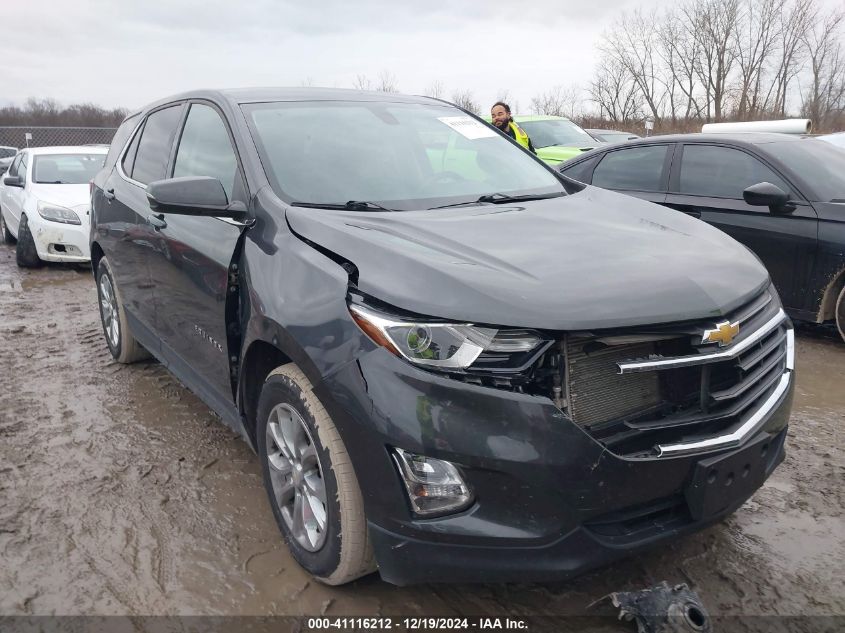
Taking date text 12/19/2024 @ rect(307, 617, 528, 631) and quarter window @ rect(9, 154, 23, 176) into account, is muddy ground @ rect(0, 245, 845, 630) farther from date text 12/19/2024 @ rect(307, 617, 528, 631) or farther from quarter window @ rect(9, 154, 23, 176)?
quarter window @ rect(9, 154, 23, 176)

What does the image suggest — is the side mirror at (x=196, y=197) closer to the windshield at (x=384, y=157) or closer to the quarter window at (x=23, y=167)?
the windshield at (x=384, y=157)

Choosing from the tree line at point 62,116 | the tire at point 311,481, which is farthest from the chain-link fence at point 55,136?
the tire at point 311,481

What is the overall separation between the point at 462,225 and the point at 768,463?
1.31 metres

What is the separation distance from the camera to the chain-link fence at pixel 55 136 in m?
23.0

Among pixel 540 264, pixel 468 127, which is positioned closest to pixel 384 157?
pixel 468 127

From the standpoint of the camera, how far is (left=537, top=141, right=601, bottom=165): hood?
1001 cm

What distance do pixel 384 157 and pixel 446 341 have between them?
141 cm

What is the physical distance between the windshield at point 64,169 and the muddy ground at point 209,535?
5.58 m

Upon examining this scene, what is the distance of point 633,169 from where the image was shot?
6.22m

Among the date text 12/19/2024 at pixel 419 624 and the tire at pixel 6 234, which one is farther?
the tire at pixel 6 234

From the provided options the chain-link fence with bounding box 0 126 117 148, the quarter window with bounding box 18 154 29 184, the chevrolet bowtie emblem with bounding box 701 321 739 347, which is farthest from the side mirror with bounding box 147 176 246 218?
the chain-link fence with bounding box 0 126 117 148

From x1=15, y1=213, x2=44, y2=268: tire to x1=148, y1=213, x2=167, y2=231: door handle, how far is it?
582cm

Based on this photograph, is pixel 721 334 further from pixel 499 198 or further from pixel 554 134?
pixel 554 134

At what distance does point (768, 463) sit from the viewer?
2.33 m
